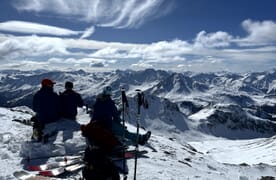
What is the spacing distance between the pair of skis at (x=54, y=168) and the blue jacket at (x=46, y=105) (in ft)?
16.8

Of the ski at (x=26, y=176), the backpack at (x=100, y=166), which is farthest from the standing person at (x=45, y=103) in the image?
the backpack at (x=100, y=166)

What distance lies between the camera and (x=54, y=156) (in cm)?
1725

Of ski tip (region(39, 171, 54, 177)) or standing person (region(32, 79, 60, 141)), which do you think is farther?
standing person (region(32, 79, 60, 141))

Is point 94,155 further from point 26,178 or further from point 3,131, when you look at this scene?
point 3,131

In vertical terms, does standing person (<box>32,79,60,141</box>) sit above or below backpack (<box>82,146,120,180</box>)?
above

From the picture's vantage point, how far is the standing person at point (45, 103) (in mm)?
20516

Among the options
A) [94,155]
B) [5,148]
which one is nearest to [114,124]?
[5,148]

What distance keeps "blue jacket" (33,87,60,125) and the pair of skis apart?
202 inches

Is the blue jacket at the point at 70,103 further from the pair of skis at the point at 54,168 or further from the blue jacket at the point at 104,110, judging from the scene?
the pair of skis at the point at 54,168

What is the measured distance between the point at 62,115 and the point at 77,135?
11.1 ft

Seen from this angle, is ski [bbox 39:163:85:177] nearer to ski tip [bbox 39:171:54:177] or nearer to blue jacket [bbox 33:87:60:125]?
ski tip [bbox 39:171:54:177]

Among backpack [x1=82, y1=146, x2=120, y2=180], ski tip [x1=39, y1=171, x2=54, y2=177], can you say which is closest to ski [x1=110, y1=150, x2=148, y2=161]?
ski tip [x1=39, y1=171, x2=54, y2=177]

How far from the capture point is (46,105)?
21141mm

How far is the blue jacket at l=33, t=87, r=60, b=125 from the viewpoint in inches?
810
